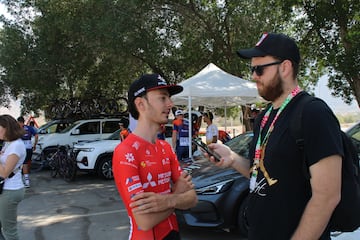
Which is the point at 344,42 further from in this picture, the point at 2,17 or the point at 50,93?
the point at 2,17

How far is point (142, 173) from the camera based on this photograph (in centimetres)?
205

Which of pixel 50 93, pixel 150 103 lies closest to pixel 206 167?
pixel 150 103

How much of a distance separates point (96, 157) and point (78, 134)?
287 centimetres

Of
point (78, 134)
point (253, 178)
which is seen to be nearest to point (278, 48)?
point (253, 178)

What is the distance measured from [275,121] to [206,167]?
392 centimetres

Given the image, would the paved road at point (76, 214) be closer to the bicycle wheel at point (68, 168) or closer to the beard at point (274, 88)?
the bicycle wheel at point (68, 168)

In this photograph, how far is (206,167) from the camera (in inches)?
224

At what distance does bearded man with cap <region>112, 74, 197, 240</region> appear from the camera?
1.94 meters

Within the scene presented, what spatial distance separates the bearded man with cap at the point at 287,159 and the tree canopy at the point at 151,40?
26.1 feet

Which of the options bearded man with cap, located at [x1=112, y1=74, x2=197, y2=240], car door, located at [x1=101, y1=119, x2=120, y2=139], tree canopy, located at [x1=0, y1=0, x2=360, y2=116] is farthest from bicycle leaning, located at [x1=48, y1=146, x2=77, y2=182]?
bearded man with cap, located at [x1=112, y1=74, x2=197, y2=240]

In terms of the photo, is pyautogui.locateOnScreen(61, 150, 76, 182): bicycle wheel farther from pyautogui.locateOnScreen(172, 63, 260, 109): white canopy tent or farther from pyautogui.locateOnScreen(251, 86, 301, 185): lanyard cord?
pyautogui.locateOnScreen(251, 86, 301, 185): lanyard cord

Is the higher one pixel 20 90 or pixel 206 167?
pixel 20 90

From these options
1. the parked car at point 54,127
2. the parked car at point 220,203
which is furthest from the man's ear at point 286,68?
the parked car at point 54,127

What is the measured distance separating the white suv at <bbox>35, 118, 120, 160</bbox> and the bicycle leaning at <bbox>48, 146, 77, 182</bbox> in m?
1.15
